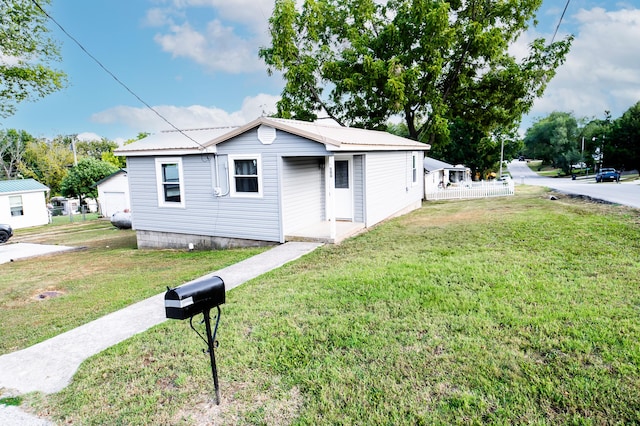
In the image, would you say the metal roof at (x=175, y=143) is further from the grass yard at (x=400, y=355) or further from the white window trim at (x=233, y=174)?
the grass yard at (x=400, y=355)

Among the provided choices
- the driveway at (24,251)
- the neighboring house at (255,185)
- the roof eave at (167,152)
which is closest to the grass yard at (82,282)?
the driveway at (24,251)

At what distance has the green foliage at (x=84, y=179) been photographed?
30953 mm

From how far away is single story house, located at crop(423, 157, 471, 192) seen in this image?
2581 centimetres

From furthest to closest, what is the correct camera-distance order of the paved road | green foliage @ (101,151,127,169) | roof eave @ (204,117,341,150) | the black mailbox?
1. green foliage @ (101,151,127,169)
2. the paved road
3. roof eave @ (204,117,341,150)
4. the black mailbox

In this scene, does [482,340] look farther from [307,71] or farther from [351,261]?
[307,71]

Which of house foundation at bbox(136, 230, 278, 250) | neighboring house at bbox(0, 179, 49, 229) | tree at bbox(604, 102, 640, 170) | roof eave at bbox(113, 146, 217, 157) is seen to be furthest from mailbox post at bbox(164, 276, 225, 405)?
tree at bbox(604, 102, 640, 170)

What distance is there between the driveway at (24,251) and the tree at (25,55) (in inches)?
274

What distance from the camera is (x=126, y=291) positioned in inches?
265

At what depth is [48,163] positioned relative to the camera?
44.0 m

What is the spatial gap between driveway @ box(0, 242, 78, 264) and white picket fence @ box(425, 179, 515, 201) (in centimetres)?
1709

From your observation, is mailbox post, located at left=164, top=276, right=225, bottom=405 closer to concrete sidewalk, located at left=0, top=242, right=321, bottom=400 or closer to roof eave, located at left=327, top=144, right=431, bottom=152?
concrete sidewalk, located at left=0, top=242, right=321, bottom=400

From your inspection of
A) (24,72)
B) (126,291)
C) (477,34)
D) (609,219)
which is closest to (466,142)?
(477,34)

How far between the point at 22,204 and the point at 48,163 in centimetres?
2152

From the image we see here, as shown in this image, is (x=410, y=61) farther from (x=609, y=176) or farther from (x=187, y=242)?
(x=609, y=176)
